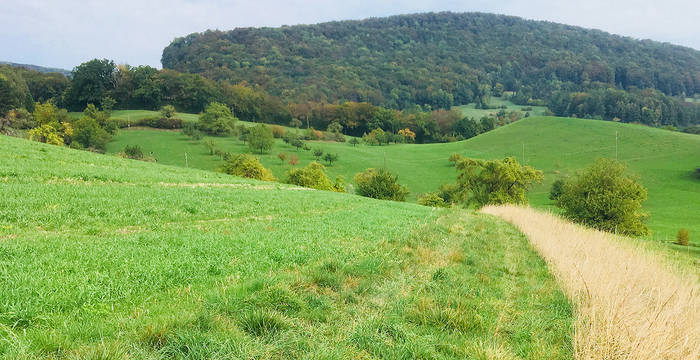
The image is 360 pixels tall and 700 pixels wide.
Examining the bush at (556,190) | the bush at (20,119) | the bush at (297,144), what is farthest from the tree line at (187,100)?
the bush at (556,190)

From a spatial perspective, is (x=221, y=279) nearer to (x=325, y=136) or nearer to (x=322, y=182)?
(x=322, y=182)

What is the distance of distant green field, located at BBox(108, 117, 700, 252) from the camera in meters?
74.6

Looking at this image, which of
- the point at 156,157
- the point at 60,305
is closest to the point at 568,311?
the point at 60,305

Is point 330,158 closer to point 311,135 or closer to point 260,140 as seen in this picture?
point 260,140

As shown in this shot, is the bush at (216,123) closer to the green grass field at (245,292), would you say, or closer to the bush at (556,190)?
the bush at (556,190)

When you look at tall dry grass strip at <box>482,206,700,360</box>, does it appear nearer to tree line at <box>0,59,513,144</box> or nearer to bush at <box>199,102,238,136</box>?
bush at <box>199,102,238,136</box>

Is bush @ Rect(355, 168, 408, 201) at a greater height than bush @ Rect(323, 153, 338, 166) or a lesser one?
lesser

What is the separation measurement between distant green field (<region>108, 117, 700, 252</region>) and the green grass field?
66.1m

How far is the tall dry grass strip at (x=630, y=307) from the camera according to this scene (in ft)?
15.1

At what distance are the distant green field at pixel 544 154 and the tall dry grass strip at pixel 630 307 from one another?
216ft

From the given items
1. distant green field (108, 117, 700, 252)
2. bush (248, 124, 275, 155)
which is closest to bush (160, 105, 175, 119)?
distant green field (108, 117, 700, 252)

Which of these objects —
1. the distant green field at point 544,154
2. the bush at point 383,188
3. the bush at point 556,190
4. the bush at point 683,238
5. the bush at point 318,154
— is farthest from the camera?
the bush at point 318,154

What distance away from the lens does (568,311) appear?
677 cm

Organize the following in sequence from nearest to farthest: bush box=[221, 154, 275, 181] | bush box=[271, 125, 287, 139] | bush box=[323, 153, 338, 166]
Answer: bush box=[221, 154, 275, 181]
bush box=[323, 153, 338, 166]
bush box=[271, 125, 287, 139]
